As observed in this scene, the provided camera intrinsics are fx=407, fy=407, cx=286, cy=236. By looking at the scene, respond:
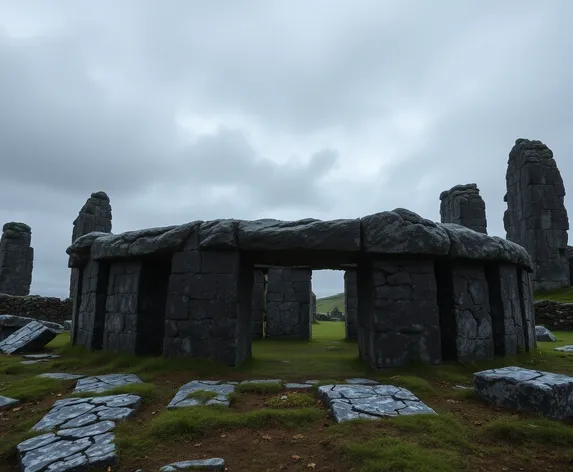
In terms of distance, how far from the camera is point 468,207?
19.4 metres

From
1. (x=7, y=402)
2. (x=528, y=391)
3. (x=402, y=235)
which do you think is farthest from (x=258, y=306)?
(x=528, y=391)

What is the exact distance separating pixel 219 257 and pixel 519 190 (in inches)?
663

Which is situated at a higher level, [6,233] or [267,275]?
[6,233]

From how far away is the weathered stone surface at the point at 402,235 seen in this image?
6.61 meters

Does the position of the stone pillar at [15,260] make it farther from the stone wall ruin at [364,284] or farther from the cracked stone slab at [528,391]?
the cracked stone slab at [528,391]

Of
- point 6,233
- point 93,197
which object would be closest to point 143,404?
point 93,197

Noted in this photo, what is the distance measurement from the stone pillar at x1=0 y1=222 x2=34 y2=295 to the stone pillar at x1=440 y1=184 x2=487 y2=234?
73.9 feet

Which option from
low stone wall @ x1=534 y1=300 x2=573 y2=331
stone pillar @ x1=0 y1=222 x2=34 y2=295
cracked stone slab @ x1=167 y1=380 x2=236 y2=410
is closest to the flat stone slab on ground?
cracked stone slab @ x1=167 y1=380 x2=236 y2=410

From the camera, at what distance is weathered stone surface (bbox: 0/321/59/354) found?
940cm

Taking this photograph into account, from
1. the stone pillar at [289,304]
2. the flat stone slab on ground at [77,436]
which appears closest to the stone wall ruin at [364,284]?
the flat stone slab on ground at [77,436]

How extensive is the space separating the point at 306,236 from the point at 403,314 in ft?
6.72

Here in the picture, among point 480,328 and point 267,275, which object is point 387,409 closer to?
point 480,328

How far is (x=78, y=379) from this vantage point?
6.21 m

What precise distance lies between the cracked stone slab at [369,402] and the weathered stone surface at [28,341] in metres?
7.66
